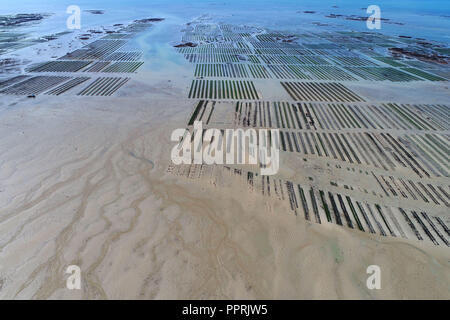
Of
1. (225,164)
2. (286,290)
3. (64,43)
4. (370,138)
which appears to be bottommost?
(286,290)

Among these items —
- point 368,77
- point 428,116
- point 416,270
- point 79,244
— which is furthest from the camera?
point 368,77

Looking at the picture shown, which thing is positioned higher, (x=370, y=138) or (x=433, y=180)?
(x=370, y=138)

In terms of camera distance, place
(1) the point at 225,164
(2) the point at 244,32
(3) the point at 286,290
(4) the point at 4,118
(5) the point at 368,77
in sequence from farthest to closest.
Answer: (2) the point at 244,32, (5) the point at 368,77, (4) the point at 4,118, (1) the point at 225,164, (3) the point at 286,290

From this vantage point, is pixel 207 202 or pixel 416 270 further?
pixel 207 202

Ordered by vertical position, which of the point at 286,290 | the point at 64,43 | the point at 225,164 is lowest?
the point at 286,290

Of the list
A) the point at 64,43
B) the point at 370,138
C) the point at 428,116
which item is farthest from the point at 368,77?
the point at 64,43

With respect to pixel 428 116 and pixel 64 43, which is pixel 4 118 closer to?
pixel 64 43

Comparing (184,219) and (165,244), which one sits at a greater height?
(184,219)

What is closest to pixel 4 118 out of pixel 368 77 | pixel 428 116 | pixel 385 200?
pixel 385 200

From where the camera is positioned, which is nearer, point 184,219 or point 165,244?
point 165,244

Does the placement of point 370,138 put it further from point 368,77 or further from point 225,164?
point 368,77
